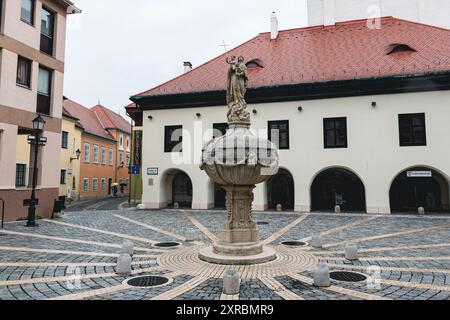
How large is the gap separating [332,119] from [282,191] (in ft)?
18.5

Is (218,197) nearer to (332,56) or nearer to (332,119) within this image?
(332,119)

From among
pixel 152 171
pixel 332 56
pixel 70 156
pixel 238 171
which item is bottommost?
pixel 238 171

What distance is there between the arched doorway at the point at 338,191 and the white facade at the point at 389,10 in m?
13.7

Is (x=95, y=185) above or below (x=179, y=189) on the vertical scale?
above

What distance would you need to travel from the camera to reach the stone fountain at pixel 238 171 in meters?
7.54

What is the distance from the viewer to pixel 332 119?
19.3 metres

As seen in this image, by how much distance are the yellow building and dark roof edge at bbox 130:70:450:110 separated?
447 inches

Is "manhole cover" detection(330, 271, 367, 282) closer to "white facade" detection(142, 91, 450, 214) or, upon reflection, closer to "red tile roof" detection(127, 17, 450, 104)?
"white facade" detection(142, 91, 450, 214)

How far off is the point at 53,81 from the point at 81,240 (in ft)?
34.8

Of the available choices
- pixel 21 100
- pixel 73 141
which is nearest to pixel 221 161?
pixel 21 100

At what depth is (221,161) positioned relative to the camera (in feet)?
24.8

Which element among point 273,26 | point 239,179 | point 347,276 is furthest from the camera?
point 273,26

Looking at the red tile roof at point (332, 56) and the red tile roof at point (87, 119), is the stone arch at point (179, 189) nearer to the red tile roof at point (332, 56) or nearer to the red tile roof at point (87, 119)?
the red tile roof at point (332, 56)

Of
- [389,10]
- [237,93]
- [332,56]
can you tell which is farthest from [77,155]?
[389,10]
